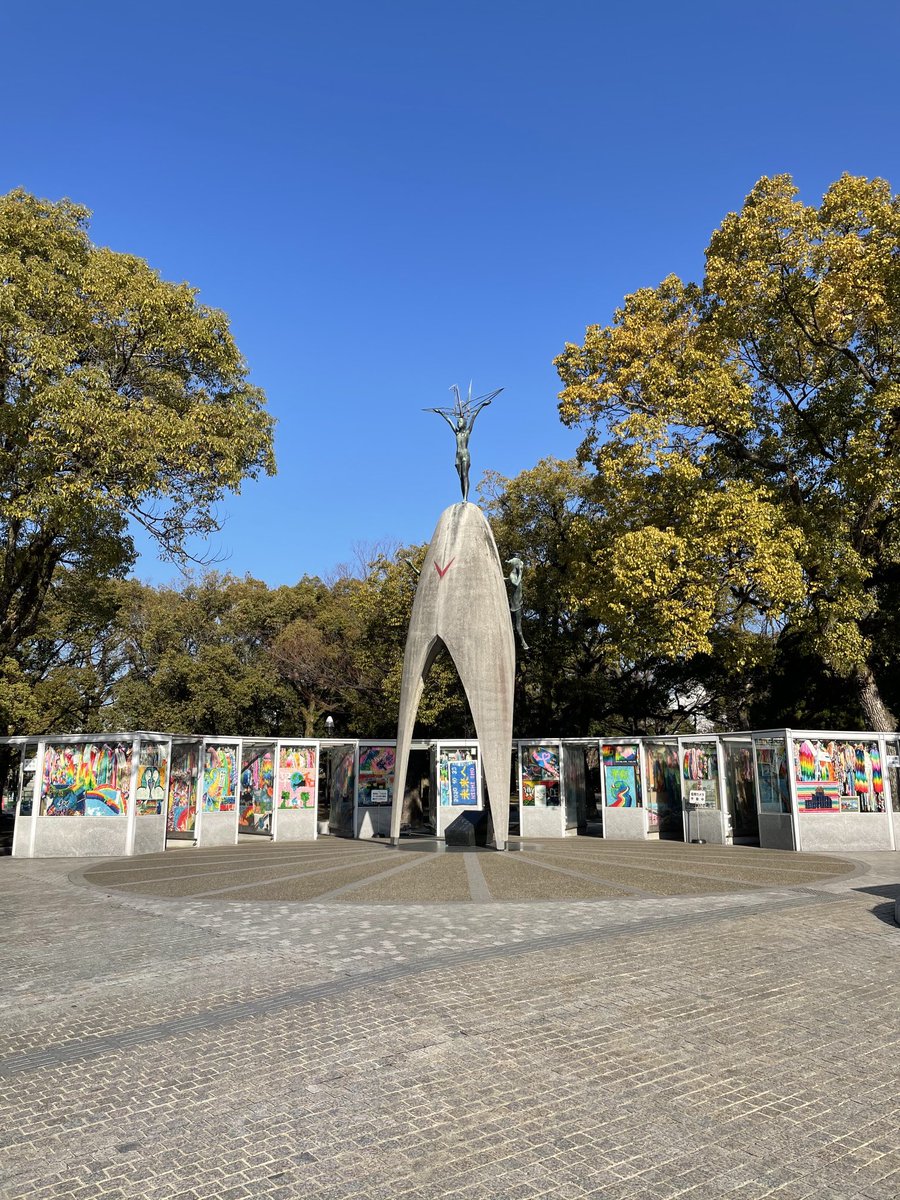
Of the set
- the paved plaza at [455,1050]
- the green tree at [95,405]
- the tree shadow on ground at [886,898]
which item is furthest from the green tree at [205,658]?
the tree shadow on ground at [886,898]

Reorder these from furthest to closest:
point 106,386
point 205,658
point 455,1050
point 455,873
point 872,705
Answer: point 205,658, point 872,705, point 106,386, point 455,873, point 455,1050

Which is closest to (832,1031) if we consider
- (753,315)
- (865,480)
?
(865,480)

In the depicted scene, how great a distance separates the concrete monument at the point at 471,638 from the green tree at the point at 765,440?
3.40m

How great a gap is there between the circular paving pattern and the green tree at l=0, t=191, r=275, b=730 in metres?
6.35

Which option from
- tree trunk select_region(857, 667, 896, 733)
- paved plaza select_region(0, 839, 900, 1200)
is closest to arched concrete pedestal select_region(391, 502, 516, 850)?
paved plaza select_region(0, 839, 900, 1200)

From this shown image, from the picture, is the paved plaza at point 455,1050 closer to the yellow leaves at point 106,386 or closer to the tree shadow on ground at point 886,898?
the tree shadow on ground at point 886,898

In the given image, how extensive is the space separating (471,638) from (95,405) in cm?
818

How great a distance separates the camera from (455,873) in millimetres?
12602

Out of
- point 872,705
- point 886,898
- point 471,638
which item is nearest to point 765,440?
point 872,705

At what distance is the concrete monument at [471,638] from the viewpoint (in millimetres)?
16562

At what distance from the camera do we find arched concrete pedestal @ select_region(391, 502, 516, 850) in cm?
1656

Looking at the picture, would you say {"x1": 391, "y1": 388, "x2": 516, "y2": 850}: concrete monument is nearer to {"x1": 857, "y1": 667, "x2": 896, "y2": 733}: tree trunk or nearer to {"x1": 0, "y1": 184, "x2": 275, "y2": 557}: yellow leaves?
{"x1": 0, "y1": 184, "x2": 275, "y2": 557}: yellow leaves

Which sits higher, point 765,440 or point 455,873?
point 765,440

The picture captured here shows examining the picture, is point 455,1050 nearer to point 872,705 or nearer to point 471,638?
point 471,638
